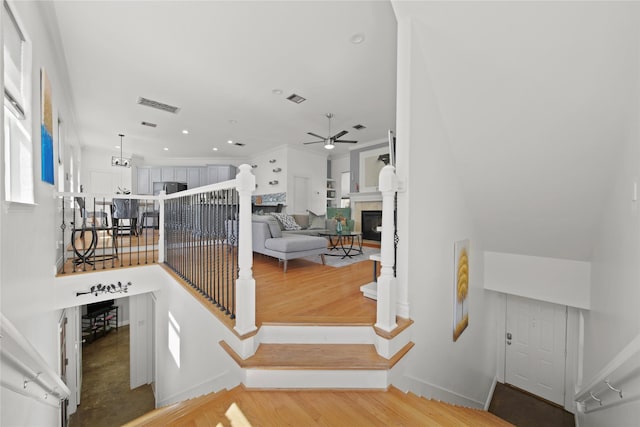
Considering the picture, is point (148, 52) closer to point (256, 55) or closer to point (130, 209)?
→ point (256, 55)

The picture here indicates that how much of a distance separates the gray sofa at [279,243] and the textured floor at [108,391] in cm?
349

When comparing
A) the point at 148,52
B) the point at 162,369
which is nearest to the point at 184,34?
the point at 148,52

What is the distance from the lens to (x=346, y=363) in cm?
175

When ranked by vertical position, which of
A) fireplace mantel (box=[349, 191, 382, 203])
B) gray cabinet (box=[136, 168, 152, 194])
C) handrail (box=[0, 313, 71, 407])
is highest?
gray cabinet (box=[136, 168, 152, 194])

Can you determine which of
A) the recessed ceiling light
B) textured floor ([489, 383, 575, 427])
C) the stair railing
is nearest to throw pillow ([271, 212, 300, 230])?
the stair railing

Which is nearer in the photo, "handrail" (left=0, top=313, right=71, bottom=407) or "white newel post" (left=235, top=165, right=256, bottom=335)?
"handrail" (left=0, top=313, right=71, bottom=407)

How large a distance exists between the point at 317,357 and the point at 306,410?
1.11 feet

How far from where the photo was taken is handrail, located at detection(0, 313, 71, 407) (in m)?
0.87

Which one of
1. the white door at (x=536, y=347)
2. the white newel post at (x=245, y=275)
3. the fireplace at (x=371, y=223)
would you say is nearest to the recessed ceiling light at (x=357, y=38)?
the white newel post at (x=245, y=275)

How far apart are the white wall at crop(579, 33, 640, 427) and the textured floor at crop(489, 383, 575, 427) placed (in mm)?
1041

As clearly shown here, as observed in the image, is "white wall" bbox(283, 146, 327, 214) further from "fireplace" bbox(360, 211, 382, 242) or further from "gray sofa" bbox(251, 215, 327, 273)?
"gray sofa" bbox(251, 215, 327, 273)

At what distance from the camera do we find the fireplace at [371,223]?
6832 millimetres

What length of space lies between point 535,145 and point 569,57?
2.39ft

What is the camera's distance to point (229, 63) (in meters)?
3.31
